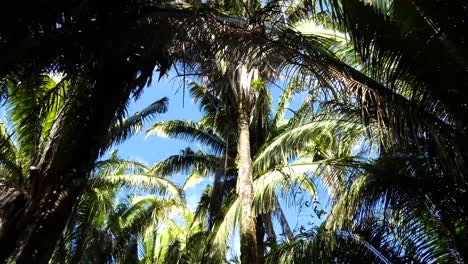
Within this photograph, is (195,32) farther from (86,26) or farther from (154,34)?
(86,26)

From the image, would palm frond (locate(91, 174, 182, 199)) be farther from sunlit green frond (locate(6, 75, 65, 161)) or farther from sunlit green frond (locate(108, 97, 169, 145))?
sunlit green frond (locate(6, 75, 65, 161))

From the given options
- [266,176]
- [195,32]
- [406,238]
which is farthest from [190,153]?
[195,32]

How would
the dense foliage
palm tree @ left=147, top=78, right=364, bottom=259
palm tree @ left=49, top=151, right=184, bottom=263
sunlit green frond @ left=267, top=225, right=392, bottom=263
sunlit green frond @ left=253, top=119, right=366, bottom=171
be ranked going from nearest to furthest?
1. the dense foliage
2. sunlit green frond @ left=267, top=225, right=392, bottom=263
3. sunlit green frond @ left=253, top=119, right=366, bottom=171
4. palm tree @ left=147, top=78, right=364, bottom=259
5. palm tree @ left=49, top=151, right=184, bottom=263

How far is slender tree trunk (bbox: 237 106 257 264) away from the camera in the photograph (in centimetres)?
853

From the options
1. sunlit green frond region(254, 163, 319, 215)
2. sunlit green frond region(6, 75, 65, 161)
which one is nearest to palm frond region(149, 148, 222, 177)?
sunlit green frond region(254, 163, 319, 215)

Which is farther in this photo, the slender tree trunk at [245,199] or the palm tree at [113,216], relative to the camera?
the palm tree at [113,216]

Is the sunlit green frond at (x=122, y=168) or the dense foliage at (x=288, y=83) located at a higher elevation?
the sunlit green frond at (x=122, y=168)

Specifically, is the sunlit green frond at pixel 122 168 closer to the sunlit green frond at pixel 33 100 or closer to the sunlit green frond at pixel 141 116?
the sunlit green frond at pixel 141 116

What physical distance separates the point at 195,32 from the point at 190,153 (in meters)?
10.9

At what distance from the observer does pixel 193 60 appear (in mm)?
Answer: 4898

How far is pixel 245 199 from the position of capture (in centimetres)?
927

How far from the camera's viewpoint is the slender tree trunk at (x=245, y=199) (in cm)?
853

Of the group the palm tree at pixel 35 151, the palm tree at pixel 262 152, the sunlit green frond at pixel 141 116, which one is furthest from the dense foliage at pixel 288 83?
the sunlit green frond at pixel 141 116

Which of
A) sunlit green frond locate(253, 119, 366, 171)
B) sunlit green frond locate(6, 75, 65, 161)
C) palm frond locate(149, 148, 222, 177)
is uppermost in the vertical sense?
palm frond locate(149, 148, 222, 177)
